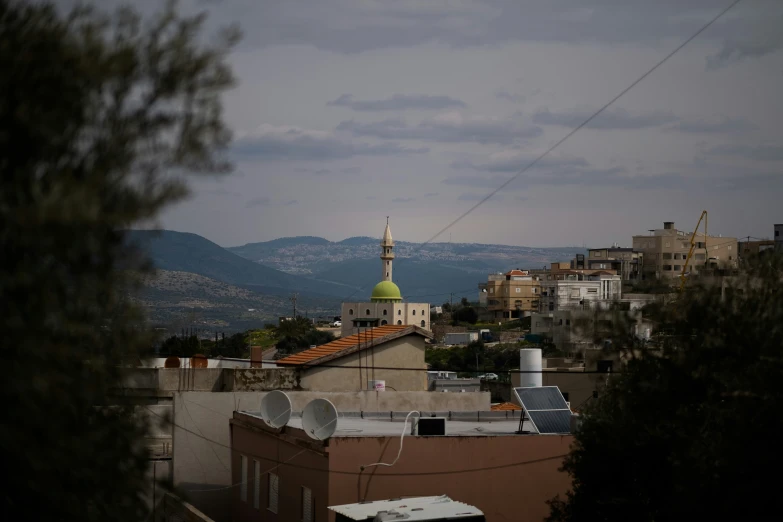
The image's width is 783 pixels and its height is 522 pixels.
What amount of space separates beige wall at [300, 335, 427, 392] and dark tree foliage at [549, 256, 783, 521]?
13.0 metres

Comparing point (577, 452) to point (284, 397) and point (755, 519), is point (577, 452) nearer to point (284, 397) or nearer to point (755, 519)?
point (755, 519)

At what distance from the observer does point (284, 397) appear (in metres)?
17.1

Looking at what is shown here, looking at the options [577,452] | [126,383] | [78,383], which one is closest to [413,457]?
[577,452]

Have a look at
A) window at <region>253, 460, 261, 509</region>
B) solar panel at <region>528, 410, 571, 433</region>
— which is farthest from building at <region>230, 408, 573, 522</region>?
window at <region>253, 460, 261, 509</region>

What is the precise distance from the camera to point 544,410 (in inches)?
698

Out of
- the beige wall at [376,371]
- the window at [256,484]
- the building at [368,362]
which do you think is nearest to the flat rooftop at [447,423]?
the window at [256,484]

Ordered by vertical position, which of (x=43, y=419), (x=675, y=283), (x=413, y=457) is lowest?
(x=413, y=457)

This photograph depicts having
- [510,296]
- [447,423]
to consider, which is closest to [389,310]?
[510,296]

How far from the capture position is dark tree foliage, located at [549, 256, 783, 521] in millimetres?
8883

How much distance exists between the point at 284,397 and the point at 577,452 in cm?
615

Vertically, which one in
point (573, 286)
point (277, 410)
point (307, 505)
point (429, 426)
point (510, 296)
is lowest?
point (307, 505)

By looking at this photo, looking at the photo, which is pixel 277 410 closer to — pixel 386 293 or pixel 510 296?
pixel 386 293

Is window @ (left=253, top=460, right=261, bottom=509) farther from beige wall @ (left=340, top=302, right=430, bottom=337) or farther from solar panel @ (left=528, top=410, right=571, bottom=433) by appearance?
beige wall @ (left=340, top=302, right=430, bottom=337)

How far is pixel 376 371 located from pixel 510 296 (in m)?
159
